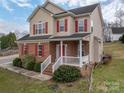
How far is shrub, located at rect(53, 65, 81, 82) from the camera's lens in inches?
694

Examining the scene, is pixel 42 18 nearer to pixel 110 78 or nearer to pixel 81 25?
pixel 81 25

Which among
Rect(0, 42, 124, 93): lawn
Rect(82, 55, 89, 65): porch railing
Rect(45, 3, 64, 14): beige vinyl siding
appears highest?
Rect(45, 3, 64, 14): beige vinyl siding

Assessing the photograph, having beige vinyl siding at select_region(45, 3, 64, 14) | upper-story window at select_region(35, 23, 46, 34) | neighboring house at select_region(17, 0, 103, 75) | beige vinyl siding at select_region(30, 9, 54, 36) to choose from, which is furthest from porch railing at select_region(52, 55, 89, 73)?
beige vinyl siding at select_region(45, 3, 64, 14)

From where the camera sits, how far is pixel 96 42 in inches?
981

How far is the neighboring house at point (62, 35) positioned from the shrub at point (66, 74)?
2121 millimetres

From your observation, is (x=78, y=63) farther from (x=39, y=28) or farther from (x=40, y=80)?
Answer: (x=39, y=28)

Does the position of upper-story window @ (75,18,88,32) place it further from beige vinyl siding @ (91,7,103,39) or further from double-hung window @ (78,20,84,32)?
beige vinyl siding @ (91,7,103,39)

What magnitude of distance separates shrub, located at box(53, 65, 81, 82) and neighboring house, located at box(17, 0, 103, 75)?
212 centimetres

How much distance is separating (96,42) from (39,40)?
7727 mm

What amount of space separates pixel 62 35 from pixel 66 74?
686cm

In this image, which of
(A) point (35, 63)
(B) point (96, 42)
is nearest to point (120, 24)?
(B) point (96, 42)

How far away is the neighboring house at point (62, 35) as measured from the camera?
73.2ft

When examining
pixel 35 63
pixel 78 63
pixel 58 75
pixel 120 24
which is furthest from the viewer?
pixel 120 24

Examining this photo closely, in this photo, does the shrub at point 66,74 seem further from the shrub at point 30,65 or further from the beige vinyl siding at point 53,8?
the beige vinyl siding at point 53,8
